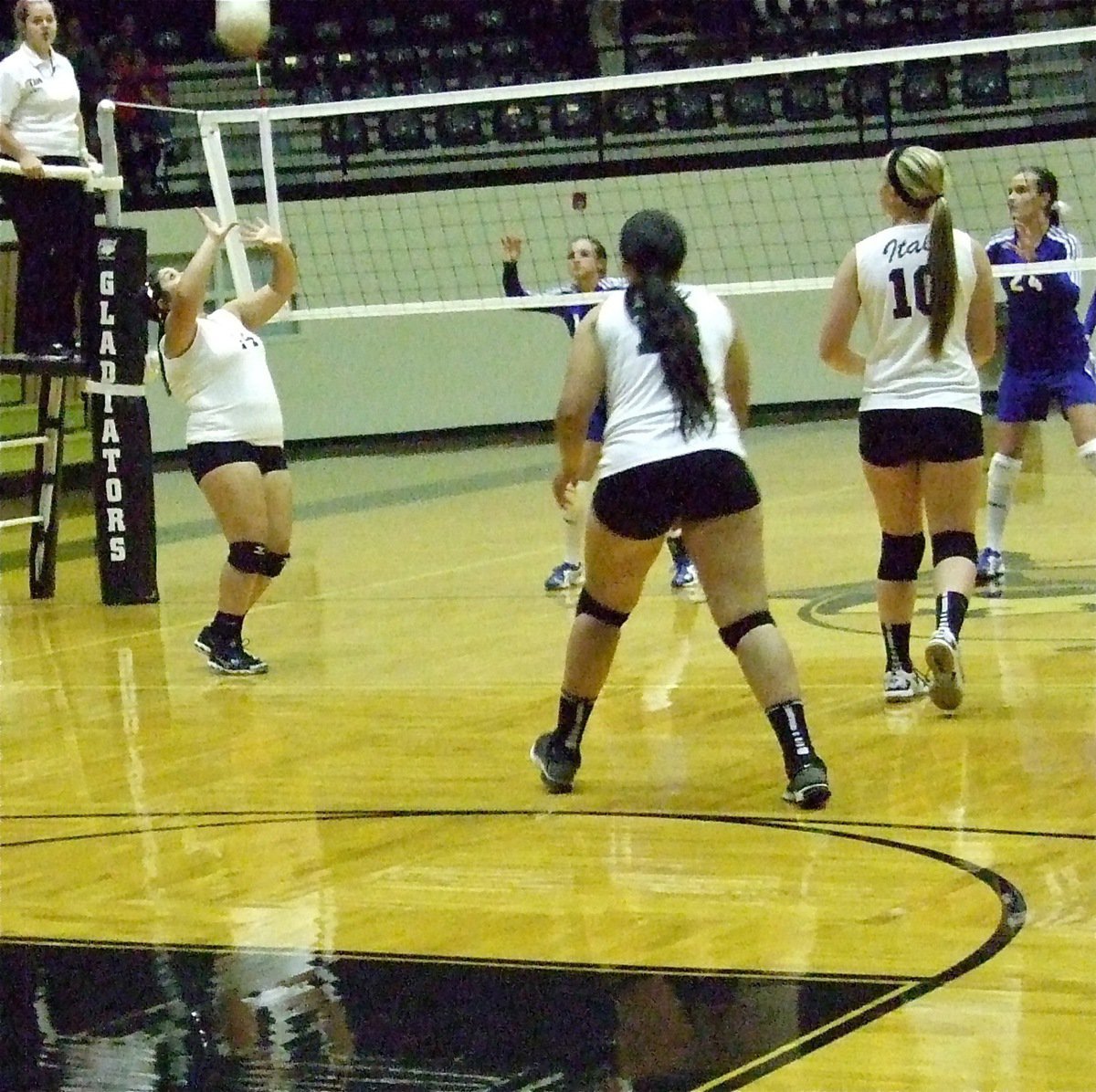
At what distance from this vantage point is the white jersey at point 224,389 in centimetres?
801

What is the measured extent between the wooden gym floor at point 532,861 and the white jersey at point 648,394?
0.95 m

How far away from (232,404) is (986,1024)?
495cm

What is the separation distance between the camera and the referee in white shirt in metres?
9.69

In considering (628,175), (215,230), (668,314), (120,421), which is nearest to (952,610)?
(668,314)

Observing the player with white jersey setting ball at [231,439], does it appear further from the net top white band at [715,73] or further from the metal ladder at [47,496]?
the metal ladder at [47,496]

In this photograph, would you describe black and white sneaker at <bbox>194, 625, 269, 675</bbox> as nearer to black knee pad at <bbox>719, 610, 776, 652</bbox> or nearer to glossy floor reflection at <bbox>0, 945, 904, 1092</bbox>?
black knee pad at <bbox>719, 610, 776, 652</bbox>

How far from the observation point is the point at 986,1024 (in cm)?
366

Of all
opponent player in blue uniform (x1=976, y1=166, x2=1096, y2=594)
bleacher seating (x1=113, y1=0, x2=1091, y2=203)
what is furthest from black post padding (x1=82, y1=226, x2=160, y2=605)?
bleacher seating (x1=113, y1=0, x2=1091, y2=203)

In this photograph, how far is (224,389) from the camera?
8.02 metres

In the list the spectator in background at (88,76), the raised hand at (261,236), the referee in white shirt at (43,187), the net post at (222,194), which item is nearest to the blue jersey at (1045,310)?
the raised hand at (261,236)

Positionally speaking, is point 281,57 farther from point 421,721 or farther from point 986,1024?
point 986,1024

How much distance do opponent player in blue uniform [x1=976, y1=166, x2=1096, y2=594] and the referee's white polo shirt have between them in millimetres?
4298

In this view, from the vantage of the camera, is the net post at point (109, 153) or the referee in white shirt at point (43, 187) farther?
the net post at point (109, 153)

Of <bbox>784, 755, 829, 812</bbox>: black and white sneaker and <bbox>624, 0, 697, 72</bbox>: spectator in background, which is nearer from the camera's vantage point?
<bbox>784, 755, 829, 812</bbox>: black and white sneaker
